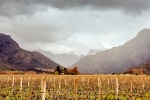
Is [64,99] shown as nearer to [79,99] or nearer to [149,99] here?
[79,99]

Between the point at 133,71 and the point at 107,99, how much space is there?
159 meters

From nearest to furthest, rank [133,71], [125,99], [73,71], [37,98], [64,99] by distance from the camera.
→ [64,99], [37,98], [125,99], [73,71], [133,71]

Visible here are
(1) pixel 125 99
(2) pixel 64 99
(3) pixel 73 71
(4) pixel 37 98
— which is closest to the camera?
(2) pixel 64 99

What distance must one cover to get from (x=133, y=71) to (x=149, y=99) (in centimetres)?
15895

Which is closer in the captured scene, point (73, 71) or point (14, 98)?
point (14, 98)

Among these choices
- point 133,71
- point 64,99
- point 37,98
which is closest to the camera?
point 64,99

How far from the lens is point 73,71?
464ft

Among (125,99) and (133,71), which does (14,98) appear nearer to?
(125,99)

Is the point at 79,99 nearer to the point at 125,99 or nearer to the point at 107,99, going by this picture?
the point at 107,99

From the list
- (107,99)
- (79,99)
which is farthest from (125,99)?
(79,99)

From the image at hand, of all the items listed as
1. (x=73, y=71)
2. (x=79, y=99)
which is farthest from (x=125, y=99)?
(x=73, y=71)

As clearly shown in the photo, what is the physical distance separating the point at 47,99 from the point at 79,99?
3.45m

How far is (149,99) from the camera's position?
2722cm

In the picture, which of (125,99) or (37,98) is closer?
(37,98)
